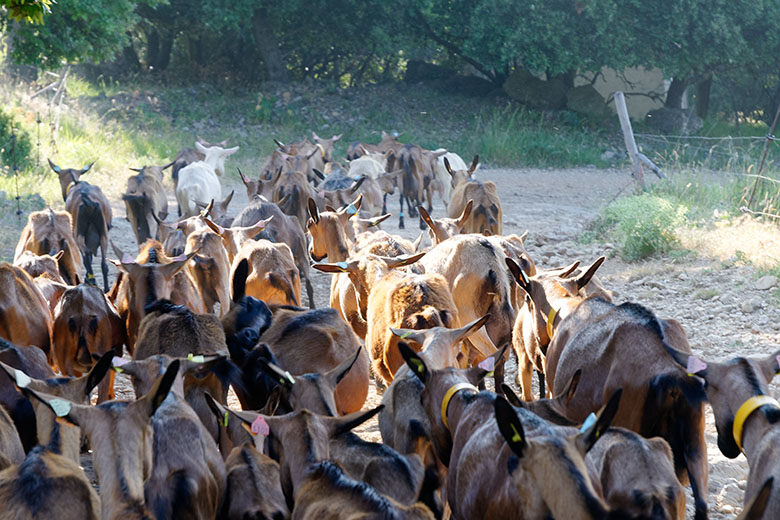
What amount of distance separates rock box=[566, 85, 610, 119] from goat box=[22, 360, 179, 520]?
80.3ft

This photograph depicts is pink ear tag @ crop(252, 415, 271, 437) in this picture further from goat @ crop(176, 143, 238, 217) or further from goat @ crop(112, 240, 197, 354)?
goat @ crop(176, 143, 238, 217)

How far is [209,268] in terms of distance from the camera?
8.82 meters

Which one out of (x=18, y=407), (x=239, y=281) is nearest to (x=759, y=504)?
(x=18, y=407)

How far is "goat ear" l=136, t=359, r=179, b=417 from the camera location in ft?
13.6

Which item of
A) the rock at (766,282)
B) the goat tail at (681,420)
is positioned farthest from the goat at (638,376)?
the rock at (766,282)

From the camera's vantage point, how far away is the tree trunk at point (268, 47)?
93.2 feet

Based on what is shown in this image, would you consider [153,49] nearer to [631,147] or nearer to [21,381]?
[631,147]

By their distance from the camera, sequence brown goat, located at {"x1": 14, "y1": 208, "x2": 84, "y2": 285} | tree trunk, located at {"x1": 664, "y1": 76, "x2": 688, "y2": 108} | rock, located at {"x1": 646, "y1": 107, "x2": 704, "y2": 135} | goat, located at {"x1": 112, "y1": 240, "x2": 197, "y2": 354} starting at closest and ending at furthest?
1. goat, located at {"x1": 112, "y1": 240, "x2": 197, "y2": 354}
2. brown goat, located at {"x1": 14, "y1": 208, "x2": 84, "y2": 285}
3. rock, located at {"x1": 646, "y1": 107, "x2": 704, "y2": 135}
4. tree trunk, located at {"x1": 664, "y1": 76, "x2": 688, "y2": 108}

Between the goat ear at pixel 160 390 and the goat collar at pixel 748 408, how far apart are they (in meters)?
2.79

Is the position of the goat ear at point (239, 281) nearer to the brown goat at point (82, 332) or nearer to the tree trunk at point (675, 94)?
the brown goat at point (82, 332)

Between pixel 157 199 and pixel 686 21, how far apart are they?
1677 centimetres

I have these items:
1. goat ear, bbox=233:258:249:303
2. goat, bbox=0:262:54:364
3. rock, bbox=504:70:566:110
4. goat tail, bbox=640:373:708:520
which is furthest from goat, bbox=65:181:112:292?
rock, bbox=504:70:566:110

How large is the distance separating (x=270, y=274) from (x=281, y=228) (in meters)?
2.35

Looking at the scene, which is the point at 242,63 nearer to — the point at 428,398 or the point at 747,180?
the point at 747,180
